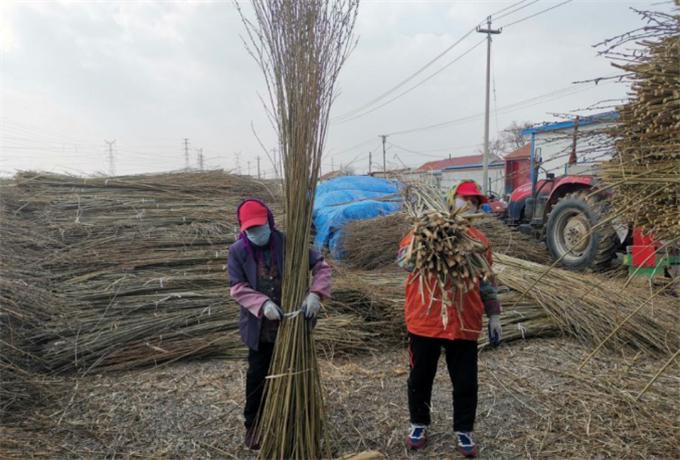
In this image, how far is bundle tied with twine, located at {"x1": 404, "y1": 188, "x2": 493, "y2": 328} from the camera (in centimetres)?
220

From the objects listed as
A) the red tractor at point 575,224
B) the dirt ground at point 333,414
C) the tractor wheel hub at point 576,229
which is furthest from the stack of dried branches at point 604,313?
the tractor wheel hub at point 576,229

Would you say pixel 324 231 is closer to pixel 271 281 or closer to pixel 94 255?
pixel 94 255

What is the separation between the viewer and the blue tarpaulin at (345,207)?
6.69 m

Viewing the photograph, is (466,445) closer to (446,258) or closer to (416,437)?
(416,437)

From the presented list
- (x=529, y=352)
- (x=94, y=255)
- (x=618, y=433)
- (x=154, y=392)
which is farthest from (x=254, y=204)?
(x=94, y=255)

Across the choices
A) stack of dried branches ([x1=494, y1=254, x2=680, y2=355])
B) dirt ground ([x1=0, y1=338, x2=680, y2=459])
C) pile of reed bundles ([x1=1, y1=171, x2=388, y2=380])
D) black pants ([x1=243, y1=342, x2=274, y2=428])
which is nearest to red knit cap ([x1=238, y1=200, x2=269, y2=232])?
black pants ([x1=243, y1=342, x2=274, y2=428])

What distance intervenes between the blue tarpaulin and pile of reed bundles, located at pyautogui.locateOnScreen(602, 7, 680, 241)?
398 centimetres

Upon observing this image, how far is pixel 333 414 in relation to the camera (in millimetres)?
2836

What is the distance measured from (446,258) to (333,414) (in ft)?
4.22

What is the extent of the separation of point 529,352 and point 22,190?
6.14 meters

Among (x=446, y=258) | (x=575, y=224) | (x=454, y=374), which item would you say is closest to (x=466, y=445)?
(x=454, y=374)

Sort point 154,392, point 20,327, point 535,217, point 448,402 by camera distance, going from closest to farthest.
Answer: point 448,402 < point 154,392 < point 20,327 < point 535,217

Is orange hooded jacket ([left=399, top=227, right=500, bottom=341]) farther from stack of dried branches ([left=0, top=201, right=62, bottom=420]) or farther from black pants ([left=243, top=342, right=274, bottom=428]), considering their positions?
stack of dried branches ([left=0, top=201, right=62, bottom=420])

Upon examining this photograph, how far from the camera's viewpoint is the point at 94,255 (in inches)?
184
